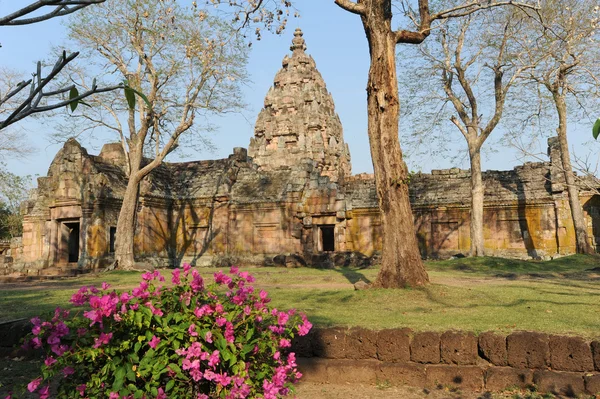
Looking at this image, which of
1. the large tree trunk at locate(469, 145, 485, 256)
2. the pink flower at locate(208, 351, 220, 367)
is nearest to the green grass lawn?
the pink flower at locate(208, 351, 220, 367)

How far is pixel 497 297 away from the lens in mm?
8555

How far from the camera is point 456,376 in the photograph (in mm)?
5562

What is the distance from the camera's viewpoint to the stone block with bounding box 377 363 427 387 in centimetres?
570

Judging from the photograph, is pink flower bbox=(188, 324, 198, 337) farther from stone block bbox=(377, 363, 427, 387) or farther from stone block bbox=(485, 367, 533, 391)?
stone block bbox=(485, 367, 533, 391)

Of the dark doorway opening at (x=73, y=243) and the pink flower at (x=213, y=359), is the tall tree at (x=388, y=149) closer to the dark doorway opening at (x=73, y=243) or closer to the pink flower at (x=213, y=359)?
the pink flower at (x=213, y=359)

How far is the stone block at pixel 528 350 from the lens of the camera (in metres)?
5.41

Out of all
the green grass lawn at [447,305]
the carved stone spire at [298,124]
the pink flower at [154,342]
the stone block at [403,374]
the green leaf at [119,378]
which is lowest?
the stone block at [403,374]

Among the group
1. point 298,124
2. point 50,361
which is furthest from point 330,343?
point 298,124

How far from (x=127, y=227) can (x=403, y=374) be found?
573 inches

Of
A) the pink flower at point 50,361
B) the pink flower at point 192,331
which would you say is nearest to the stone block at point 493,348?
the pink flower at point 192,331

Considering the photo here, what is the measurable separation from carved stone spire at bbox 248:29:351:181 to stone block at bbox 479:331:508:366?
26844 millimetres

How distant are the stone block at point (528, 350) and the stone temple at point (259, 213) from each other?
13.6 meters

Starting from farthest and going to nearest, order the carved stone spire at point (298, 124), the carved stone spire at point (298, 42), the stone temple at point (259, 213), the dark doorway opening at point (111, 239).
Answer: the carved stone spire at point (298, 42), the carved stone spire at point (298, 124), the dark doorway opening at point (111, 239), the stone temple at point (259, 213)

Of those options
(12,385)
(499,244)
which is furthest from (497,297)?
(499,244)
